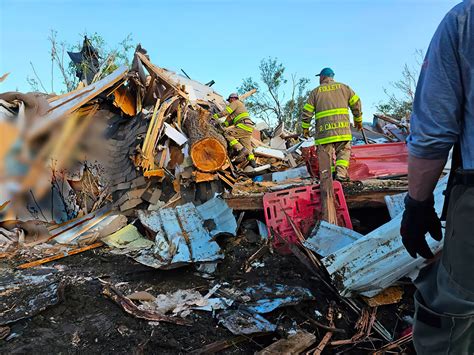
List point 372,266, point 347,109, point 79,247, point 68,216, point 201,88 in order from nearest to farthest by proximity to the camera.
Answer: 1. point 372,266
2. point 79,247
3. point 347,109
4. point 68,216
5. point 201,88

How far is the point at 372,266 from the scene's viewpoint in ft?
8.77

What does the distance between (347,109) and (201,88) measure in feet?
23.7

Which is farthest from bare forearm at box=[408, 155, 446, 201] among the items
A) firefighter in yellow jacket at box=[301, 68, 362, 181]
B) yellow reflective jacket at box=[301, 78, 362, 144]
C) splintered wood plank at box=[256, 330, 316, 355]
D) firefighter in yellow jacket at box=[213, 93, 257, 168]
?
firefighter in yellow jacket at box=[213, 93, 257, 168]

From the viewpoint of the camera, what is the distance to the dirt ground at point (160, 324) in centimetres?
231

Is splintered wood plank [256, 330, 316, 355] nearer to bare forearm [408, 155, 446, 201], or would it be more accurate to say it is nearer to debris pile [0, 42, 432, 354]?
debris pile [0, 42, 432, 354]

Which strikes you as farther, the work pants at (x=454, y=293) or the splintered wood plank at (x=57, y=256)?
the splintered wood plank at (x=57, y=256)

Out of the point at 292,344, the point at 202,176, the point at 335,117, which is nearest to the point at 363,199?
the point at 335,117

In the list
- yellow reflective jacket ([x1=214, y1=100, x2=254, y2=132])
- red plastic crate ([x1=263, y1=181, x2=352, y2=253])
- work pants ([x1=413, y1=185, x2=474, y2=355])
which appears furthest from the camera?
yellow reflective jacket ([x1=214, y1=100, x2=254, y2=132])

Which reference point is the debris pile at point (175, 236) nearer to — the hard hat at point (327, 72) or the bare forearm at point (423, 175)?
the hard hat at point (327, 72)

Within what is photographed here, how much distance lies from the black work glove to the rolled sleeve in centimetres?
20

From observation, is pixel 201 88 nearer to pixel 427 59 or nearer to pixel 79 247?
pixel 79 247

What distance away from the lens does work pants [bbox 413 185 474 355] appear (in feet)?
3.38

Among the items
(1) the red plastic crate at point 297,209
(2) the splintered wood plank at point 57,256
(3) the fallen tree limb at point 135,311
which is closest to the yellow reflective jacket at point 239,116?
(1) the red plastic crate at point 297,209

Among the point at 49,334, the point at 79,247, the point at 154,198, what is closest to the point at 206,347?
the point at 49,334
